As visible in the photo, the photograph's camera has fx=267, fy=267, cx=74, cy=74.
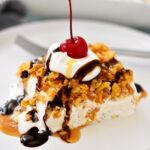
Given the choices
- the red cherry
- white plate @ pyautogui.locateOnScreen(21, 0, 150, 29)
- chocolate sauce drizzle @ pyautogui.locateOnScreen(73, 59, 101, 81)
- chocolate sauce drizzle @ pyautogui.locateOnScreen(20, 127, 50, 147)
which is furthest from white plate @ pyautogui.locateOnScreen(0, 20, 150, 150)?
the red cherry

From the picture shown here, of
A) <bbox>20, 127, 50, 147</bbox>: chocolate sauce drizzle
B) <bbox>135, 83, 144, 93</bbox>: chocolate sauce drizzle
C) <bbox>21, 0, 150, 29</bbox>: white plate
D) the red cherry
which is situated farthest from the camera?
Result: <bbox>21, 0, 150, 29</bbox>: white plate

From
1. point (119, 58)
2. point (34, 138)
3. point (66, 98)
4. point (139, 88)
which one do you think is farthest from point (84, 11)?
point (34, 138)

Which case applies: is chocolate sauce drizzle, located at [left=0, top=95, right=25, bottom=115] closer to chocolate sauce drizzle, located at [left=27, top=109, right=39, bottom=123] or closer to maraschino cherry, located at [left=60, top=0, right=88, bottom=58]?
chocolate sauce drizzle, located at [left=27, top=109, right=39, bottom=123]

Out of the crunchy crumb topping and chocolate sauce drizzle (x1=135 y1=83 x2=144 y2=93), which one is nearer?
the crunchy crumb topping

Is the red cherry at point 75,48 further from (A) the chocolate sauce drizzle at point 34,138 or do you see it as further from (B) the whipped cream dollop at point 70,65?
(A) the chocolate sauce drizzle at point 34,138

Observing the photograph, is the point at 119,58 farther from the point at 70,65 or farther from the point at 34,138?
the point at 34,138

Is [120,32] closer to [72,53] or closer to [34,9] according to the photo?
[34,9]

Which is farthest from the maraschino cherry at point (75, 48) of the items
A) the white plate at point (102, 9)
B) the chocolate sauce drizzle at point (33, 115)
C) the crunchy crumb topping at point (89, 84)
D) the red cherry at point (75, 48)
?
the white plate at point (102, 9)
